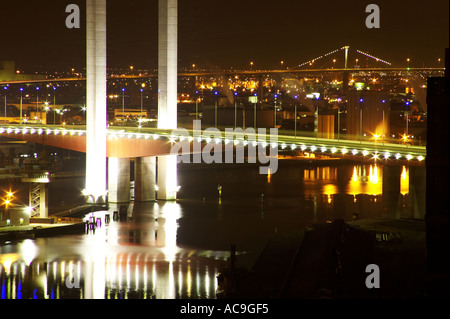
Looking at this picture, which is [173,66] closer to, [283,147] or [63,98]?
[283,147]

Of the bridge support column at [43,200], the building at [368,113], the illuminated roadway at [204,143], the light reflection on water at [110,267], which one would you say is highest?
the building at [368,113]

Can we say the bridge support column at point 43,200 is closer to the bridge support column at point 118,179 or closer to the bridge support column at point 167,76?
the bridge support column at point 118,179

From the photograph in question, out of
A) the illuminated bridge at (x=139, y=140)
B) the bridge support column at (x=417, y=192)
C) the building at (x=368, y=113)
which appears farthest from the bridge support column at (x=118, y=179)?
the building at (x=368, y=113)

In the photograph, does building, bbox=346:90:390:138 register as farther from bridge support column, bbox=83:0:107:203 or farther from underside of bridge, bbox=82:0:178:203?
bridge support column, bbox=83:0:107:203

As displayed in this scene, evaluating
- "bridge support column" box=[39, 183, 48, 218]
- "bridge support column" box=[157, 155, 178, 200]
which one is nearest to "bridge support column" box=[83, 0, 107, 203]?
"bridge support column" box=[157, 155, 178, 200]

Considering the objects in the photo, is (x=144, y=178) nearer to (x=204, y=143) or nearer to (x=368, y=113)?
(x=204, y=143)

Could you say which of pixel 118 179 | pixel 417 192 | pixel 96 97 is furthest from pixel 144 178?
pixel 417 192

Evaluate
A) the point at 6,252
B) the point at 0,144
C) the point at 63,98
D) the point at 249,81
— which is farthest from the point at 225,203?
the point at 63,98
